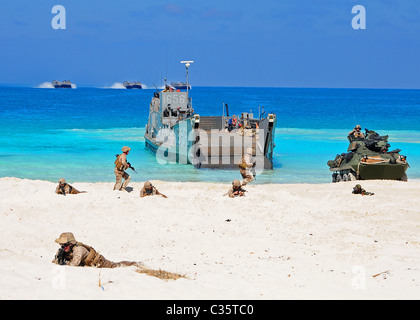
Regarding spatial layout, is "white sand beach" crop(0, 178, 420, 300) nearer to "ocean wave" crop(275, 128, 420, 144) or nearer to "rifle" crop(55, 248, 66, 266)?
"rifle" crop(55, 248, 66, 266)

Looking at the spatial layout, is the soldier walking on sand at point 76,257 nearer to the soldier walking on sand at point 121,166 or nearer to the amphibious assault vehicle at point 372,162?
the soldier walking on sand at point 121,166

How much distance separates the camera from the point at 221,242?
11.6 meters

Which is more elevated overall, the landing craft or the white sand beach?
the landing craft

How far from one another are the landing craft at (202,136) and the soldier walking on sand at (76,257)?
19671 mm

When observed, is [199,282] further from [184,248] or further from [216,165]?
[216,165]

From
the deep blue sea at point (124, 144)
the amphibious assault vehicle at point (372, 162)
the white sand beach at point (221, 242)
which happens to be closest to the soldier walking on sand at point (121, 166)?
the white sand beach at point (221, 242)

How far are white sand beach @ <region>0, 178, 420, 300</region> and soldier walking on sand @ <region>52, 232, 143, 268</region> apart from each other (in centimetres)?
44

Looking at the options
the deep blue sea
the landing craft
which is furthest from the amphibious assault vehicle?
the landing craft

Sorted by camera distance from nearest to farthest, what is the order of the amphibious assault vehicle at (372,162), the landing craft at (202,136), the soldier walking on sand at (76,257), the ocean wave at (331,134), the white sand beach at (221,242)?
the white sand beach at (221,242) → the soldier walking on sand at (76,257) → the amphibious assault vehicle at (372,162) → the landing craft at (202,136) → the ocean wave at (331,134)

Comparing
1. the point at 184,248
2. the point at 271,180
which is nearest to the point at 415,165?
the point at 271,180

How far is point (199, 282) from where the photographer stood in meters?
8.25

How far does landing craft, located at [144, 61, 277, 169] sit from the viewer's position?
96.2 feet

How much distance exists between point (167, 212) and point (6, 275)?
6.62 meters

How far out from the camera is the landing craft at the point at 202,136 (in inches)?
1154
